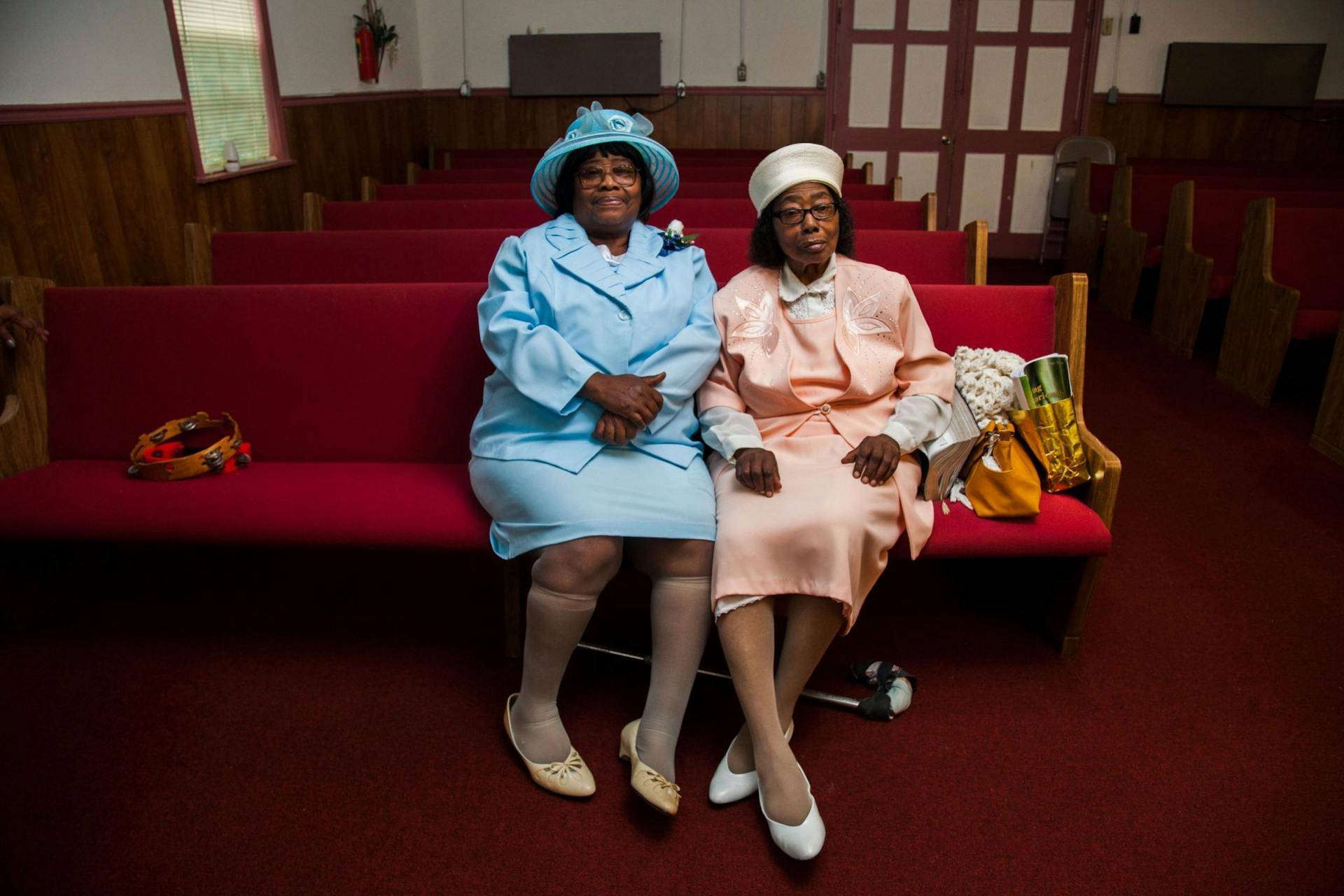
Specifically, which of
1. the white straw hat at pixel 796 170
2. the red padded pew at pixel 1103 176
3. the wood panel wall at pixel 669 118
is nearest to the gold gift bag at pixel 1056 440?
the white straw hat at pixel 796 170

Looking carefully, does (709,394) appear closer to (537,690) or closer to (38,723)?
(537,690)

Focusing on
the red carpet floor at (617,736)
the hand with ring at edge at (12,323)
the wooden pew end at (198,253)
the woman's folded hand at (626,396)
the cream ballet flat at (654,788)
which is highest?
the wooden pew end at (198,253)

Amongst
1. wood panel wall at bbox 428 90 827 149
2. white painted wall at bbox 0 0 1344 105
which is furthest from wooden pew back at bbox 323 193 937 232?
wood panel wall at bbox 428 90 827 149

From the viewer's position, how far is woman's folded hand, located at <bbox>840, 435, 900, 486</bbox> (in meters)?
1.80

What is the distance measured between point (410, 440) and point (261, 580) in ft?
2.17

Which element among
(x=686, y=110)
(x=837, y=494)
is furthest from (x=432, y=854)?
(x=686, y=110)

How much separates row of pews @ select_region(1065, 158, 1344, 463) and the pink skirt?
95.4 inches

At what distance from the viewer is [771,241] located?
81.1 inches

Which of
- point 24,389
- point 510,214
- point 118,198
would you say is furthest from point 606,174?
point 118,198

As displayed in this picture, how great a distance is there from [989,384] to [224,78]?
3988 millimetres

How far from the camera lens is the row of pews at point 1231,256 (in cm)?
371

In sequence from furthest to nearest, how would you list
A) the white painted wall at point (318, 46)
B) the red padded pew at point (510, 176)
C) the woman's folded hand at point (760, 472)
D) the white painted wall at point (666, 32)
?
the white painted wall at point (666, 32), the white painted wall at point (318, 46), the red padded pew at point (510, 176), the woman's folded hand at point (760, 472)

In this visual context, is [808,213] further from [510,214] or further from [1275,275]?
[1275,275]

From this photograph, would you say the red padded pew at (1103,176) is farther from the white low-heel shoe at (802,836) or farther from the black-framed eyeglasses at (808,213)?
the white low-heel shoe at (802,836)
